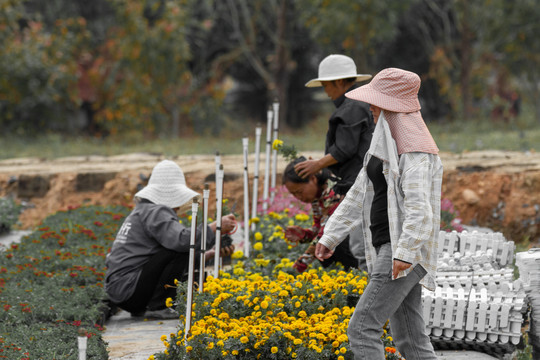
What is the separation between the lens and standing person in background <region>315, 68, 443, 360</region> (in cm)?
337

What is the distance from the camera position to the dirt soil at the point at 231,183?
360 inches

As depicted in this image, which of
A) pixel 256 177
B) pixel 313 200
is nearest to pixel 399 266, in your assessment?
pixel 313 200

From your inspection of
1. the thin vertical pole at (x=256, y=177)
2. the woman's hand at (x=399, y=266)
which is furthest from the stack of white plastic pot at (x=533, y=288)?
the thin vertical pole at (x=256, y=177)

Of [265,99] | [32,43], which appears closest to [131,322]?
[32,43]

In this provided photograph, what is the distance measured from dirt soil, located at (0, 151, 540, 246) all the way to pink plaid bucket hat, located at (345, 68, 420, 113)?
16.4ft

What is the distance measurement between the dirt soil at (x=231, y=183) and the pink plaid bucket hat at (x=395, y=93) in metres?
5.01

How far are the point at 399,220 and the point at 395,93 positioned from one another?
587 mm

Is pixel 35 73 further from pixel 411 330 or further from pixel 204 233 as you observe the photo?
pixel 411 330

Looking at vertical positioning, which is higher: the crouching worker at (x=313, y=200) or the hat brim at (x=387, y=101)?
the hat brim at (x=387, y=101)

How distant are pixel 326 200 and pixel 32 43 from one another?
13443 millimetres

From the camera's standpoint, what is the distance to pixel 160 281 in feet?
17.9

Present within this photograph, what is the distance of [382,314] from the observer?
3453mm

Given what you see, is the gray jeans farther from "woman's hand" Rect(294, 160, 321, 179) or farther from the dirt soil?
the dirt soil

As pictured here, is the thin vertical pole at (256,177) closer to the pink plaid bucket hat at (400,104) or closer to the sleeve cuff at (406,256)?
the pink plaid bucket hat at (400,104)
